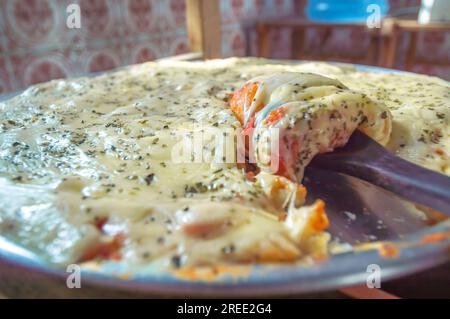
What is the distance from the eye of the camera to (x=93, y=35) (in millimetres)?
2133

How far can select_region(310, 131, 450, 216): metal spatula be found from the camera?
622mm

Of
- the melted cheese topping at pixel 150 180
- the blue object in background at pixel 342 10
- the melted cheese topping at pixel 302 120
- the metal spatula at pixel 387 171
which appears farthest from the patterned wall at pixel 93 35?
the metal spatula at pixel 387 171

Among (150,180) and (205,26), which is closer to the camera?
(150,180)

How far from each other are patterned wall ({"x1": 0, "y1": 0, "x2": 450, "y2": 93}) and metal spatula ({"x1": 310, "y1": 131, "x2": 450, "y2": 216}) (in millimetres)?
1597

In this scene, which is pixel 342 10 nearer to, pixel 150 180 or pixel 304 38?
pixel 304 38

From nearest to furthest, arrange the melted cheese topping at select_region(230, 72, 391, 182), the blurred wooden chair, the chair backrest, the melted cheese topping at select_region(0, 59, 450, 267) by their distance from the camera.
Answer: the melted cheese topping at select_region(0, 59, 450, 267) < the melted cheese topping at select_region(230, 72, 391, 182) < the chair backrest < the blurred wooden chair

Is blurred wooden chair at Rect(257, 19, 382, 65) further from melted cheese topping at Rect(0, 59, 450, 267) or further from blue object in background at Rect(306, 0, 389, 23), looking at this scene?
melted cheese topping at Rect(0, 59, 450, 267)

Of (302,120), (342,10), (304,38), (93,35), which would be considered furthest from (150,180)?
(304,38)

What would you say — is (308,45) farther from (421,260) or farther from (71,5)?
(421,260)

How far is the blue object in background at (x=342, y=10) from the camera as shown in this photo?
2.81 meters

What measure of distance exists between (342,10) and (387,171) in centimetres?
248

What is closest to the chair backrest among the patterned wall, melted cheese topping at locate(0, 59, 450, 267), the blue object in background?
the patterned wall

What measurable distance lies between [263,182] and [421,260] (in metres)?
0.28

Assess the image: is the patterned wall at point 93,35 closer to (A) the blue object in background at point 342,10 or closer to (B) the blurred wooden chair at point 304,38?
(B) the blurred wooden chair at point 304,38
